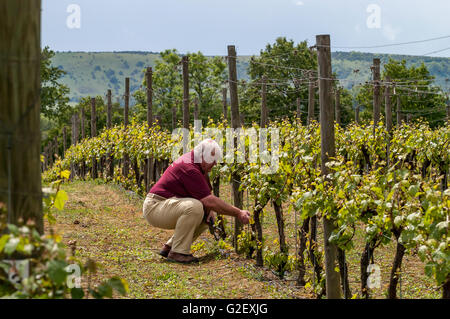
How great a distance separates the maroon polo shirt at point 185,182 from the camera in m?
6.82

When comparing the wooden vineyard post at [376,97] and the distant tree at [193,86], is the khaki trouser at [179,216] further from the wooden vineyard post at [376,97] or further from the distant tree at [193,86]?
the distant tree at [193,86]

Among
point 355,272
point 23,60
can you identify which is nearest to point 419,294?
point 355,272

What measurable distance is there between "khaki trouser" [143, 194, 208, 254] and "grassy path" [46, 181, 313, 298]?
0.27 m

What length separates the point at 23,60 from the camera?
2840 millimetres

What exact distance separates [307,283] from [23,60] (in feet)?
14.4

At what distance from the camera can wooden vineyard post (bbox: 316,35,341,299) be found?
5449mm

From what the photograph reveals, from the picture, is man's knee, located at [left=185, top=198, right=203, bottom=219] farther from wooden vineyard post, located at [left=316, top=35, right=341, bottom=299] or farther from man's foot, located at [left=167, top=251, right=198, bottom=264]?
wooden vineyard post, located at [left=316, top=35, right=341, bottom=299]

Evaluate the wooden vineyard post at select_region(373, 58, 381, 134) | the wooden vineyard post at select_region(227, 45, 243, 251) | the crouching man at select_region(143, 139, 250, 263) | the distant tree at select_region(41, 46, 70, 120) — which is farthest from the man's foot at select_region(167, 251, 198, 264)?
the distant tree at select_region(41, 46, 70, 120)

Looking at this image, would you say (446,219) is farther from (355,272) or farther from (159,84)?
(159,84)

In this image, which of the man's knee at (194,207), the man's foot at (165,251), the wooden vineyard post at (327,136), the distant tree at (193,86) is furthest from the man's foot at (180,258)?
the distant tree at (193,86)

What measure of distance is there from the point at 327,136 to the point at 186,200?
2.08 metres

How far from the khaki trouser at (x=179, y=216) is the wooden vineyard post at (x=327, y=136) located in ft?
6.06

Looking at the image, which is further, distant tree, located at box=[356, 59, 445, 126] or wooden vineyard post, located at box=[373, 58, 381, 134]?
distant tree, located at box=[356, 59, 445, 126]
